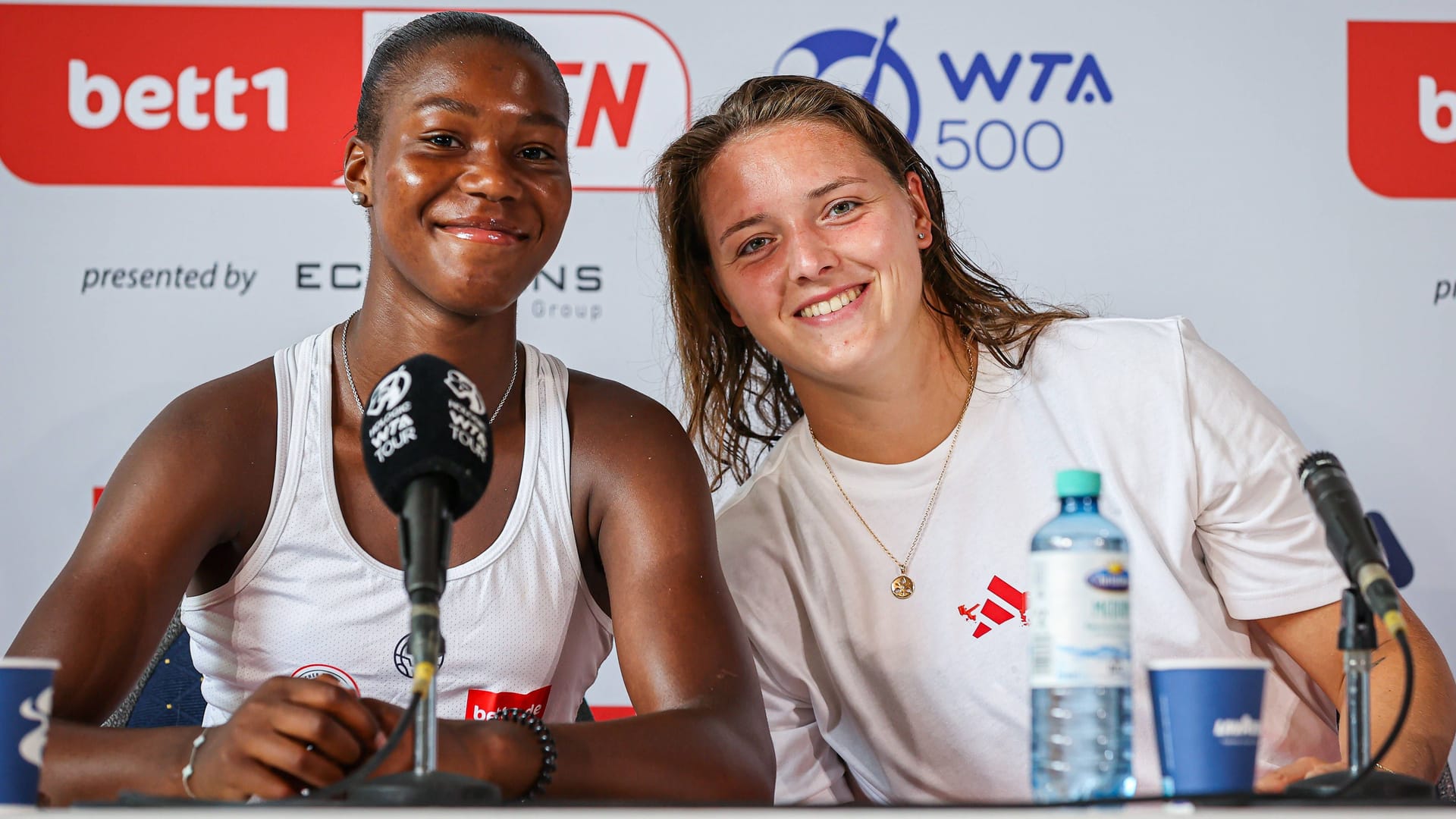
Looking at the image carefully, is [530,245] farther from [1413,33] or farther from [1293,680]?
[1413,33]

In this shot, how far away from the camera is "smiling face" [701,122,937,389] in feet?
5.89

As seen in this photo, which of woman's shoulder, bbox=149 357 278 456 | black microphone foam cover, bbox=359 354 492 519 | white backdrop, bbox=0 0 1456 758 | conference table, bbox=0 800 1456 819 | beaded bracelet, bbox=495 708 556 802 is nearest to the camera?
conference table, bbox=0 800 1456 819

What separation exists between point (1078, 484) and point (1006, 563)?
2.61 feet

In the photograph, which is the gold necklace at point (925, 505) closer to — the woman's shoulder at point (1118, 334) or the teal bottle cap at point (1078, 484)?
the woman's shoulder at point (1118, 334)

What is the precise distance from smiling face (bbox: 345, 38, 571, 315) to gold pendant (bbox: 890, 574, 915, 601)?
62cm

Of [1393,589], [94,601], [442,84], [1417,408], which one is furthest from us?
[1417,408]

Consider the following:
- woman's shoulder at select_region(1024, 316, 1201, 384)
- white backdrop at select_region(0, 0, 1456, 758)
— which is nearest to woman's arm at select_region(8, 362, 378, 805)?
woman's shoulder at select_region(1024, 316, 1201, 384)

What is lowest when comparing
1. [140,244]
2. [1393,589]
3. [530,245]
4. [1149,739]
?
[1149,739]

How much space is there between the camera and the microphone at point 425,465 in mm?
885

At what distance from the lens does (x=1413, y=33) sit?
278 cm

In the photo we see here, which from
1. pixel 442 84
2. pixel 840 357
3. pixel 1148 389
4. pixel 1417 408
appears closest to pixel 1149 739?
pixel 1148 389

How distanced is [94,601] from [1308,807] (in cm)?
114

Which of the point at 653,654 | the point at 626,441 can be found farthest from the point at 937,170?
the point at 653,654

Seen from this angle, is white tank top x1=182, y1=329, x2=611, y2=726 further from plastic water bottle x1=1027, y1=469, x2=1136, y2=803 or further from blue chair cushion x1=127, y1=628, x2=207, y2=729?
plastic water bottle x1=1027, y1=469, x2=1136, y2=803
